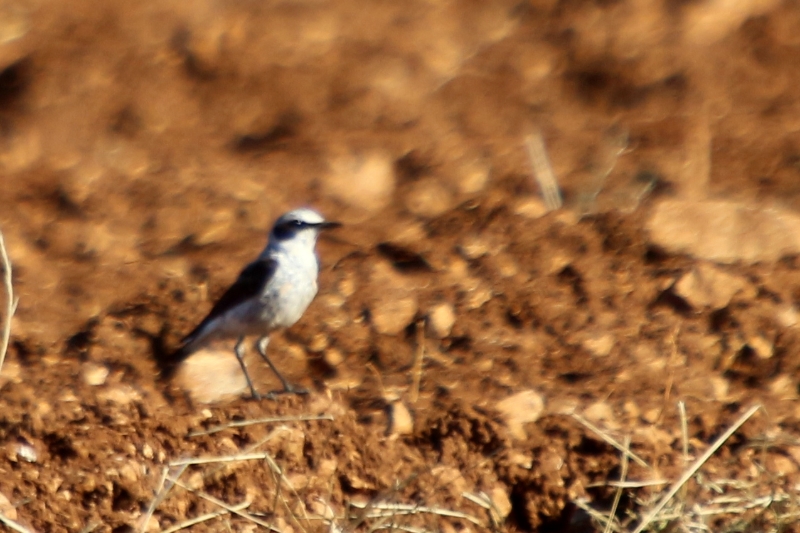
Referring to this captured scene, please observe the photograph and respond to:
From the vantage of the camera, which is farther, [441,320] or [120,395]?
[441,320]

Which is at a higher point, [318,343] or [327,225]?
[327,225]

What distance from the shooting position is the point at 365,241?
822 centimetres

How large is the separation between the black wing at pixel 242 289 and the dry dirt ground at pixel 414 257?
0.25m

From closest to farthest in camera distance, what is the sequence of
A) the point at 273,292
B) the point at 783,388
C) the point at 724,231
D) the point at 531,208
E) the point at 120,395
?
the point at 120,395
the point at 783,388
the point at 273,292
the point at 724,231
the point at 531,208

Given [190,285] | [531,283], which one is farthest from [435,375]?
[190,285]

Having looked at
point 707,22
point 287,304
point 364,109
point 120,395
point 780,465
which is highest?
point 707,22

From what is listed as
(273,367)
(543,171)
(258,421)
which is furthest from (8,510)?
(543,171)

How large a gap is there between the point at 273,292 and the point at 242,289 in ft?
0.73

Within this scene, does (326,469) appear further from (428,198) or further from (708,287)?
(708,287)

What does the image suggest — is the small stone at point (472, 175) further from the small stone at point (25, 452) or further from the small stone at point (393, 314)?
the small stone at point (25, 452)

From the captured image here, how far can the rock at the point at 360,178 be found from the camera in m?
8.46

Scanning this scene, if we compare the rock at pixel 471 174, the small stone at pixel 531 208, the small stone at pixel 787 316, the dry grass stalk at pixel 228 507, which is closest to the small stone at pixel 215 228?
the rock at pixel 471 174

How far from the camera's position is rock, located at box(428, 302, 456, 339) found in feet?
25.0

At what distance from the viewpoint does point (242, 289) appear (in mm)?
7664
